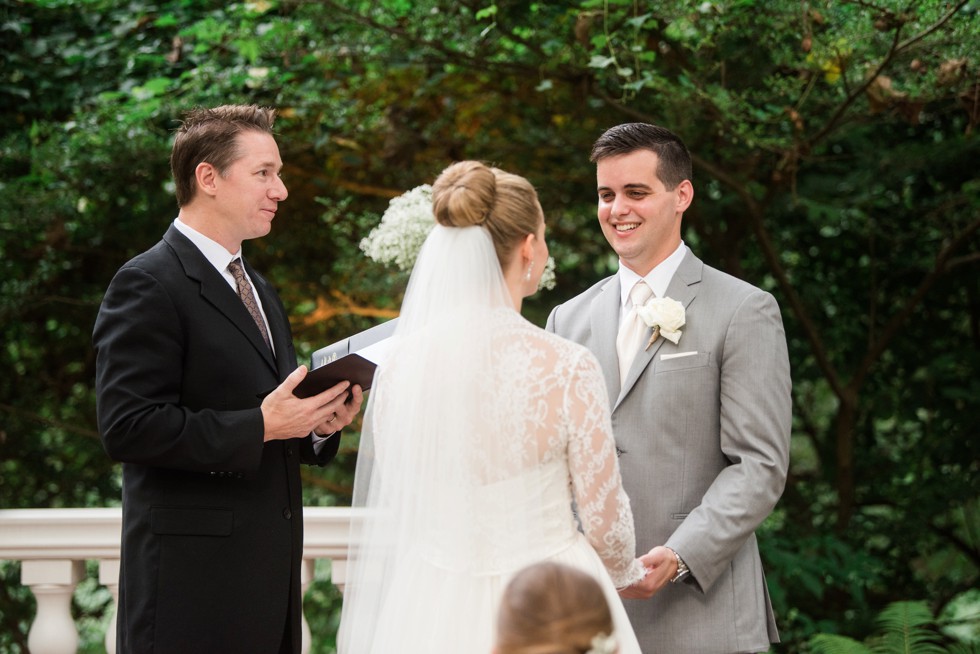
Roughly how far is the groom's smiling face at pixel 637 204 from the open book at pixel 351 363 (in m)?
0.70

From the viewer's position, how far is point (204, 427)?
2566 millimetres

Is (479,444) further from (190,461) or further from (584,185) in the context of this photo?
(584,185)

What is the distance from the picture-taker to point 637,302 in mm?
2986

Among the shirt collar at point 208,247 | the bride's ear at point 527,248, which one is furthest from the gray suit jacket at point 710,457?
the shirt collar at point 208,247

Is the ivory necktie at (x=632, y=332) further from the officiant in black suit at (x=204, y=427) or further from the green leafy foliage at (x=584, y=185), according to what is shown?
the green leafy foliage at (x=584, y=185)

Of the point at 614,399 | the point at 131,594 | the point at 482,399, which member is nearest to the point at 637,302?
the point at 614,399

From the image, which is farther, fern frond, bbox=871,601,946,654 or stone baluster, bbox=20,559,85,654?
fern frond, bbox=871,601,946,654

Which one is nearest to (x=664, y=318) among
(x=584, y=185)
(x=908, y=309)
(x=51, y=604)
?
(x=51, y=604)

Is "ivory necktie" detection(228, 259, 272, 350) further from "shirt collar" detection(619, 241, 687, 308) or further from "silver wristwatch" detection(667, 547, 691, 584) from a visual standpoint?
"silver wristwatch" detection(667, 547, 691, 584)

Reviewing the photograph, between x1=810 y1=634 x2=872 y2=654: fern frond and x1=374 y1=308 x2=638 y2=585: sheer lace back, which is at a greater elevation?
x1=374 y1=308 x2=638 y2=585: sheer lace back

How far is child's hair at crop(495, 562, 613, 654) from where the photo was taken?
6.03ft

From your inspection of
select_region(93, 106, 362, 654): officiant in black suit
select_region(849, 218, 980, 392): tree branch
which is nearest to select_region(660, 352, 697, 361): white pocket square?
select_region(93, 106, 362, 654): officiant in black suit

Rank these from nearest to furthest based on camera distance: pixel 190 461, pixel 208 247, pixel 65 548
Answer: pixel 190 461
pixel 208 247
pixel 65 548

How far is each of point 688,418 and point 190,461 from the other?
1.27 meters
